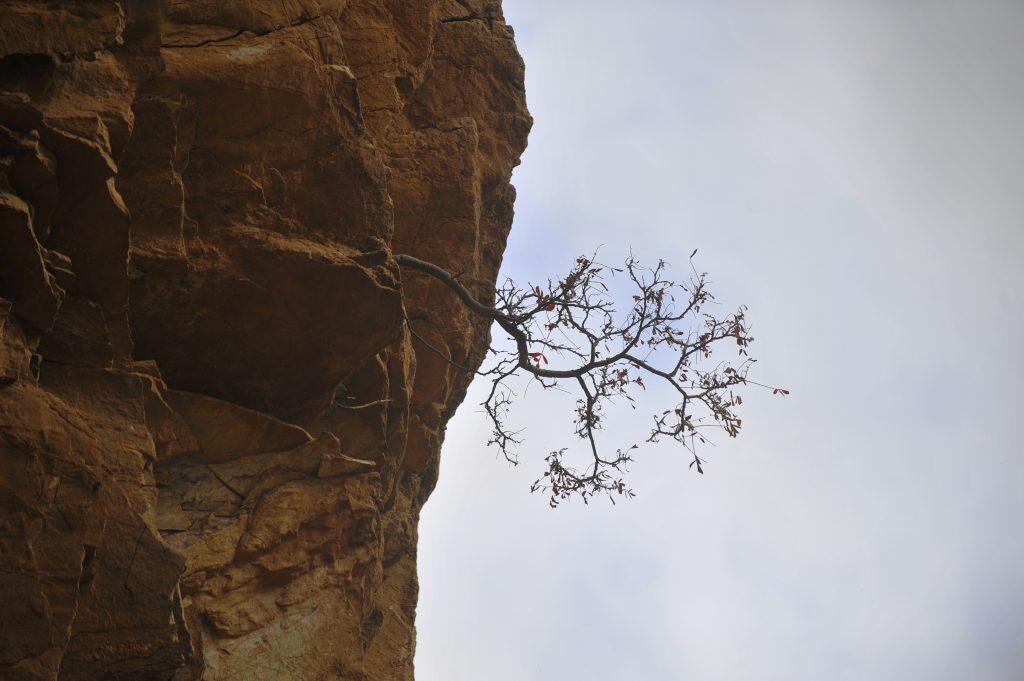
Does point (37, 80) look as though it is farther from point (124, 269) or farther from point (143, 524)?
point (143, 524)

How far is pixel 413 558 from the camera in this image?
9.23 meters

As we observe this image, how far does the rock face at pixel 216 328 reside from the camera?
4723mm

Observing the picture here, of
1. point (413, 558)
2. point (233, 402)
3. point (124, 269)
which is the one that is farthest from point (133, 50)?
point (413, 558)

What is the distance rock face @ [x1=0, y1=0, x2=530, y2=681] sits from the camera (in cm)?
472

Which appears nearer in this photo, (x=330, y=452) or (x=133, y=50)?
(x=133, y=50)

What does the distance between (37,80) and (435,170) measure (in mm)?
4583

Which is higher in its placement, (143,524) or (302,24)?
(302,24)

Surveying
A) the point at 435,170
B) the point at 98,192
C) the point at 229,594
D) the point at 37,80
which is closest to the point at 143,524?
the point at 229,594

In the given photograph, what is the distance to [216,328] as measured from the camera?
630 cm

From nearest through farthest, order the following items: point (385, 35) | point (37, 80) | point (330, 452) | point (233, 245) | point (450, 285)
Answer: point (37, 80) → point (233, 245) → point (330, 452) → point (385, 35) → point (450, 285)

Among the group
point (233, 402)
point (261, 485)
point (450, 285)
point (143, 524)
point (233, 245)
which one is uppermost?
point (450, 285)

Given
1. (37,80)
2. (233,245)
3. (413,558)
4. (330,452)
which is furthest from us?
(413,558)

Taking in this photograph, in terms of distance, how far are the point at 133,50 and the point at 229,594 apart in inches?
154

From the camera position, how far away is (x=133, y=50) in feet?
17.3
